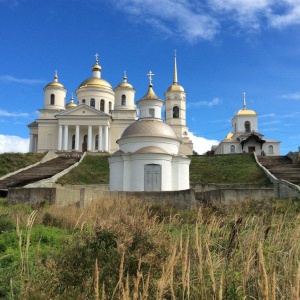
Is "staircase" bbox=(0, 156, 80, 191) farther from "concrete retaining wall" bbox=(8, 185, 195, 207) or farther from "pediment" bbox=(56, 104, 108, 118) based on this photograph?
Result: "pediment" bbox=(56, 104, 108, 118)

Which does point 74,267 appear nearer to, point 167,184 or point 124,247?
point 124,247

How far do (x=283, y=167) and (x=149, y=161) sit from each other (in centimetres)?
1647

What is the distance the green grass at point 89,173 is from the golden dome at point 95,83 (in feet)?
58.5

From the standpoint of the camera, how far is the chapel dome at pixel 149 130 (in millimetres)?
26438

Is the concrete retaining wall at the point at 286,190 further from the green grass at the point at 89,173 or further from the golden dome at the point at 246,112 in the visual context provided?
the golden dome at the point at 246,112

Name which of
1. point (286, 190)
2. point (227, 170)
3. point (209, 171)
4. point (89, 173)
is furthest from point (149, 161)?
point (227, 170)

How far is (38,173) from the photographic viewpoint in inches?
1399

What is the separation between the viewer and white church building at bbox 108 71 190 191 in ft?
83.4

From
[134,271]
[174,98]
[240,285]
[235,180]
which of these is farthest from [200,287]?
[174,98]

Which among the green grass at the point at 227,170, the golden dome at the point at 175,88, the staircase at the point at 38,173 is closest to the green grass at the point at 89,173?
the staircase at the point at 38,173

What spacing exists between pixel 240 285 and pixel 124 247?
1.41m

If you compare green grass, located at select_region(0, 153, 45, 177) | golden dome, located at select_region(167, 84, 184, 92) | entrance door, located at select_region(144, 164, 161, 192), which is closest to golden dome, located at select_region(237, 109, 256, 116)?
golden dome, located at select_region(167, 84, 184, 92)

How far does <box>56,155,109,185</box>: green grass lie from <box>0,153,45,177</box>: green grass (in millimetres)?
5431

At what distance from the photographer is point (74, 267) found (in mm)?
5000
